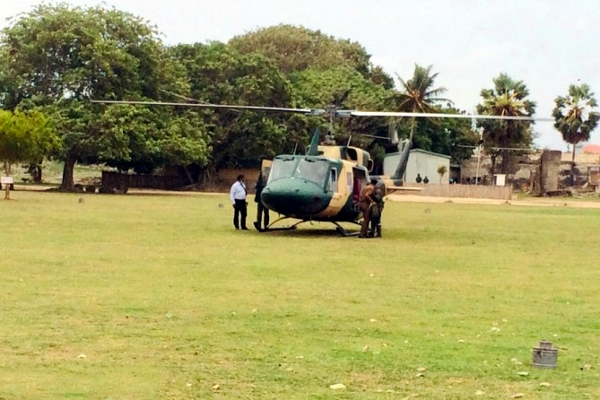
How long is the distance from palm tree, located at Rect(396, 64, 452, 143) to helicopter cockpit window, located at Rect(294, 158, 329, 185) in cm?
5410

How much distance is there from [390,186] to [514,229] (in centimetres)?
454

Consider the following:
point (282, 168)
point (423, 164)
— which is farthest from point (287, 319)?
point (423, 164)

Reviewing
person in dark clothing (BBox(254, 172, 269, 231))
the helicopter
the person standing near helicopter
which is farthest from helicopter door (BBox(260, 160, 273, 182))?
the person standing near helicopter

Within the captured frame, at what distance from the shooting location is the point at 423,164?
77438 millimetres

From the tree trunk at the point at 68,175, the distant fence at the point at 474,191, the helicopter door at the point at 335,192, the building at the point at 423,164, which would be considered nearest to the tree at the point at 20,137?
the tree trunk at the point at 68,175

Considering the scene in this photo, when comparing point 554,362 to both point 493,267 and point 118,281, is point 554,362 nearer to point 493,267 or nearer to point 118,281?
point 118,281

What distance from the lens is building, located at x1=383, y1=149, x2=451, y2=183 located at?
76250 millimetres

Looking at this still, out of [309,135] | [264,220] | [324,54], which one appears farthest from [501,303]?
[324,54]

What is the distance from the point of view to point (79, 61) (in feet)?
188

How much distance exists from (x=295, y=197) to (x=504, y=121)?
57.0 m

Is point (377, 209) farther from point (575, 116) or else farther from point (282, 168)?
point (575, 116)

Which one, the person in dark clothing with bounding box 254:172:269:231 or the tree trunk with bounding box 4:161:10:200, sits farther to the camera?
the tree trunk with bounding box 4:161:10:200

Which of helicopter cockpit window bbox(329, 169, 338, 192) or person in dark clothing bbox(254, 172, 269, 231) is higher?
helicopter cockpit window bbox(329, 169, 338, 192)

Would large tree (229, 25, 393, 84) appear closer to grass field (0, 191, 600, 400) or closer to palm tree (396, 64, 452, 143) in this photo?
palm tree (396, 64, 452, 143)
